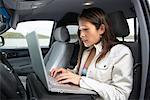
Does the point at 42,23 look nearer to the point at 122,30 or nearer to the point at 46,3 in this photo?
the point at 46,3

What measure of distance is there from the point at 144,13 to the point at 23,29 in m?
1.84

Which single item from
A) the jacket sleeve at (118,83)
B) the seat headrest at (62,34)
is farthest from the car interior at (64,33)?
the jacket sleeve at (118,83)

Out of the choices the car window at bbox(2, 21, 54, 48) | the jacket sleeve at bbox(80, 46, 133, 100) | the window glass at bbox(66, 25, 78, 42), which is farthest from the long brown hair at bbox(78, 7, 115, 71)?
the car window at bbox(2, 21, 54, 48)

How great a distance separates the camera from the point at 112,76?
174cm

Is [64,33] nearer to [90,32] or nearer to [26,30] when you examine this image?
[26,30]

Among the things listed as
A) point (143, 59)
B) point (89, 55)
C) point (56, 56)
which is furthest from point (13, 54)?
point (143, 59)

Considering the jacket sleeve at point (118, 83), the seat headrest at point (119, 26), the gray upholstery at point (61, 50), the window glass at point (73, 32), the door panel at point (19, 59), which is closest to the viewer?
the jacket sleeve at point (118, 83)

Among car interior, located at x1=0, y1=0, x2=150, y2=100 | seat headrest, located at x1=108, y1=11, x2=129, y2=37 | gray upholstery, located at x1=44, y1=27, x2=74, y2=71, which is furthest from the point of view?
gray upholstery, located at x1=44, y1=27, x2=74, y2=71

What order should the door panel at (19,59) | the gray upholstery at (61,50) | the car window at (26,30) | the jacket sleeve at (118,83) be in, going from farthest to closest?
the door panel at (19,59), the car window at (26,30), the gray upholstery at (61,50), the jacket sleeve at (118,83)

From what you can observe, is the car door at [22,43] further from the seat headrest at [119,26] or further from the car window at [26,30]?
the seat headrest at [119,26]

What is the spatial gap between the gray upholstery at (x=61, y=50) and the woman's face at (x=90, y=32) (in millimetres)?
980

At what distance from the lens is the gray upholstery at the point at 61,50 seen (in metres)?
2.85

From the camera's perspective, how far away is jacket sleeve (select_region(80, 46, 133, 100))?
1.61m

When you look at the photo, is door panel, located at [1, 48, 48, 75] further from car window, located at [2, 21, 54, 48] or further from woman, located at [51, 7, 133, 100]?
woman, located at [51, 7, 133, 100]
